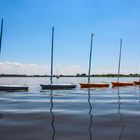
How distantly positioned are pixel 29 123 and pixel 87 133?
3.91m

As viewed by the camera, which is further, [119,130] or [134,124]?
[134,124]

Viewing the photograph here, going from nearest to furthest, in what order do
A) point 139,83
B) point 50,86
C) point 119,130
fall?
point 119,130 → point 50,86 → point 139,83

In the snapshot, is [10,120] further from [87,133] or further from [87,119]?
[87,133]

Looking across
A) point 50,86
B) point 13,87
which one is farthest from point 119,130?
point 50,86

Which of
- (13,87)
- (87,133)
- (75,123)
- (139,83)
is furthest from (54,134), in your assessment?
(139,83)

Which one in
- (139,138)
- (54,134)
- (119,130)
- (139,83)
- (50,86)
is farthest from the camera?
(139,83)

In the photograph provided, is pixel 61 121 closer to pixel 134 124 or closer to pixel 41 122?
pixel 41 122

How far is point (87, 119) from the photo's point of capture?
15.8 meters

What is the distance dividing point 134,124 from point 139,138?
3471mm

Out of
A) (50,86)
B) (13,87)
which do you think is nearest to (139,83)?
(50,86)

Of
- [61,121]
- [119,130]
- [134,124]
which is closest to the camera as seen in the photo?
[119,130]

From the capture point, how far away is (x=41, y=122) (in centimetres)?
1475

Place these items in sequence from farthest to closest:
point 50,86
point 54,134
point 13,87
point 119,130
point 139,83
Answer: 1. point 139,83
2. point 50,86
3. point 13,87
4. point 119,130
5. point 54,134

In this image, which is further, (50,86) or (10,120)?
(50,86)
